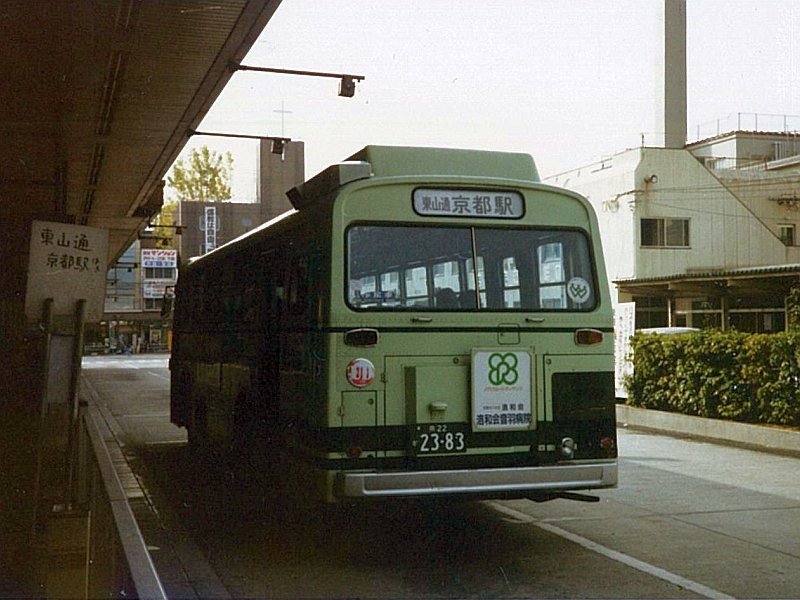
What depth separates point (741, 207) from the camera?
3859 centimetres

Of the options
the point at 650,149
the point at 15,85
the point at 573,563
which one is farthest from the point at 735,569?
the point at 650,149

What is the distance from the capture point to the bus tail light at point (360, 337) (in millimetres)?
7250

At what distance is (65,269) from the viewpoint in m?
8.73

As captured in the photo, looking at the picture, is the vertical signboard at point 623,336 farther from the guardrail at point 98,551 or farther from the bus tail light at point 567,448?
the guardrail at point 98,551

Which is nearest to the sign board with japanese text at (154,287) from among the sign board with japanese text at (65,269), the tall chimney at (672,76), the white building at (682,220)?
the tall chimney at (672,76)

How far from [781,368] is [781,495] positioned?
14.5 feet

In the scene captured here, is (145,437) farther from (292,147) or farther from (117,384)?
(292,147)

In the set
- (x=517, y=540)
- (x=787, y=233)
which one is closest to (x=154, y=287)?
(x=787, y=233)

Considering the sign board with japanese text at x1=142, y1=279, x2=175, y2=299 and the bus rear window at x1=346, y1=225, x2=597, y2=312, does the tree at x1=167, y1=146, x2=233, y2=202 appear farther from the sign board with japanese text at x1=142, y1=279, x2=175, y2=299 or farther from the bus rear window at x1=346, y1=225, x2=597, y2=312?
the bus rear window at x1=346, y1=225, x2=597, y2=312

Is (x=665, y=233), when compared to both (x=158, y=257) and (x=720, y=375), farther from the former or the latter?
(x=158, y=257)

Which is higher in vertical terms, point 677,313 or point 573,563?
point 677,313

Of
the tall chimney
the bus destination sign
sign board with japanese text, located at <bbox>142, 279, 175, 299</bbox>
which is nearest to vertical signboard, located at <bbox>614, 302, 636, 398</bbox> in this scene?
the bus destination sign

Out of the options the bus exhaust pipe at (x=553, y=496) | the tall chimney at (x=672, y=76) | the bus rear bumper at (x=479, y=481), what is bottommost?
the bus exhaust pipe at (x=553, y=496)

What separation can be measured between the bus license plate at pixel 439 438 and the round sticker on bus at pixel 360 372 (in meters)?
0.55
